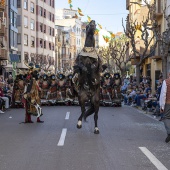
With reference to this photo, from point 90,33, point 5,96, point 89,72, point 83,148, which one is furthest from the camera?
point 5,96

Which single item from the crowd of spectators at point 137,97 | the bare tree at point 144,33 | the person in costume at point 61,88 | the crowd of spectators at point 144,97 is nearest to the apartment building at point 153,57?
the bare tree at point 144,33

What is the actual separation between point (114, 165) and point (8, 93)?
19.4m

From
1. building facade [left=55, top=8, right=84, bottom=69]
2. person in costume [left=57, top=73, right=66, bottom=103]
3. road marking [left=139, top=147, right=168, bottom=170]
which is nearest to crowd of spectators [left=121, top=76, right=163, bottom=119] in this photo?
person in costume [left=57, top=73, right=66, bottom=103]

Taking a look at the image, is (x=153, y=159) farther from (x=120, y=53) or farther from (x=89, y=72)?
(x=120, y=53)

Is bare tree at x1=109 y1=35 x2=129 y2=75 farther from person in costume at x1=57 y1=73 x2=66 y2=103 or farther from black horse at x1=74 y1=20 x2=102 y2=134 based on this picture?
black horse at x1=74 y1=20 x2=102 y2=134

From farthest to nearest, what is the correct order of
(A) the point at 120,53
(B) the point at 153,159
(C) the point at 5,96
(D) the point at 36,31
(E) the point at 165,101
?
(D) the point at 36,31
(A) the point at 120,53
(C) the point at 5,96
(E) the point at 165,101
(B) the point at 153,159

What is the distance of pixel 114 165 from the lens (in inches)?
327

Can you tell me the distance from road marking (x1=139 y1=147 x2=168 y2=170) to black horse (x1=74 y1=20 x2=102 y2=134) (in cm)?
338

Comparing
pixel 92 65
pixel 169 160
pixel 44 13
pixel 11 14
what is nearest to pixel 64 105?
pixel 92 65

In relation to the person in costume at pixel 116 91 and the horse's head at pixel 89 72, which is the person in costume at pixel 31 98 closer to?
the horse's head at pixel 89 72

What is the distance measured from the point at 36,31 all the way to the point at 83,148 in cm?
6752

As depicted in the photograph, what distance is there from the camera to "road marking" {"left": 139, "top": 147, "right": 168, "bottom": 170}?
812cm

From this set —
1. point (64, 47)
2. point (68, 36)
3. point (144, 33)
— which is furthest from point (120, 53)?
point (68, 36)

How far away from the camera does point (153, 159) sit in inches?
348
